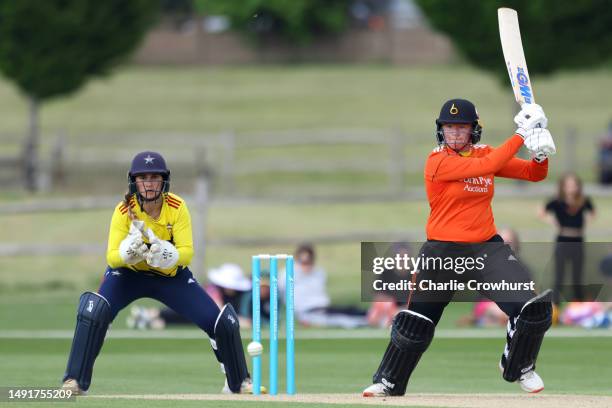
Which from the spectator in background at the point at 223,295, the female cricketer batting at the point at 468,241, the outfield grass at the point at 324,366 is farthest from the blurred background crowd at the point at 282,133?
the female cricketer batting at the point at 468,241

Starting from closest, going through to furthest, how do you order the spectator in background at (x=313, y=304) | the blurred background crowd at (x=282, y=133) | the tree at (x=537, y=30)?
the spectator in background at (x=313, y=304) < the blurred background crowd at (x=282, y=133) < the tree at (x=537, y=30)

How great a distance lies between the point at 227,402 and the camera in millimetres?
9125

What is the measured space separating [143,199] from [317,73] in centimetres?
4793

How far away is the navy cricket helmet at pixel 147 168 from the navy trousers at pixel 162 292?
0.56 metres

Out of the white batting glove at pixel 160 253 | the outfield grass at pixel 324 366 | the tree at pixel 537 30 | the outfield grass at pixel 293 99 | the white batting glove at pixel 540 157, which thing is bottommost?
the outfield grass at pixel 324 366

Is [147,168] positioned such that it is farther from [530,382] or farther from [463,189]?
[530,382]

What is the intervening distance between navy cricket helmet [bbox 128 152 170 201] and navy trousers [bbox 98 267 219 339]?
556 mm

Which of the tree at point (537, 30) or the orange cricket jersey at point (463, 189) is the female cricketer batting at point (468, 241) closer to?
the orange cricket jersey at point (463, 189)

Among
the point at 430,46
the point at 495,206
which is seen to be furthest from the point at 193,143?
the point at 430,46

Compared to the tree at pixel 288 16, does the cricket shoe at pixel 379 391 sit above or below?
below

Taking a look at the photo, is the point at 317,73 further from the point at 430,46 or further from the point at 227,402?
the point at 227,402

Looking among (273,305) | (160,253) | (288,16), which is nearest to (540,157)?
(273,305)

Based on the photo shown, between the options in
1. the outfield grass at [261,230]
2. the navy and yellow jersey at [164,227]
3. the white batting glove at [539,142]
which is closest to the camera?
the white batting glove at [539,142]

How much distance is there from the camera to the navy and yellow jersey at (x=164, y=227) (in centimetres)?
974
